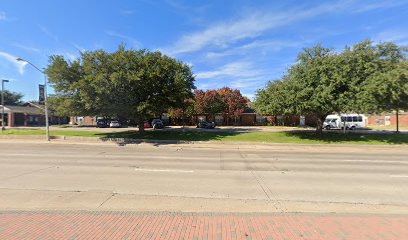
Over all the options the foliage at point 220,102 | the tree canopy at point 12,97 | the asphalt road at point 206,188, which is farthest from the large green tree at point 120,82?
the tree canopy at point 12,97

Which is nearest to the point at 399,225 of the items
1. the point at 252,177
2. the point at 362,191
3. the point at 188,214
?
the point at 362,191

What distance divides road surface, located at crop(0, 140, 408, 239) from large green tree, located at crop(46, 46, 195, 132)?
12131 mm

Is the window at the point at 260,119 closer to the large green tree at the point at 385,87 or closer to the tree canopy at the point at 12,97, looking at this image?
the large green tree at the point at 385,87

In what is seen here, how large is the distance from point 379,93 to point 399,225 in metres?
17.7

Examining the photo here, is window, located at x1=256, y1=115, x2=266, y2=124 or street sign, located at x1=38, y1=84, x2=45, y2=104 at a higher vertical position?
street sign, located at x1=38, y1=84, x2=45, y2=104

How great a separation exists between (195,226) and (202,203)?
58.3 inches

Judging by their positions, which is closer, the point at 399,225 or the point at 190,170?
the point at 399,225

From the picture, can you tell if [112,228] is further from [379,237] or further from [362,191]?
[362,191]

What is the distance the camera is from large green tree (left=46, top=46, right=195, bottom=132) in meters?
21.1

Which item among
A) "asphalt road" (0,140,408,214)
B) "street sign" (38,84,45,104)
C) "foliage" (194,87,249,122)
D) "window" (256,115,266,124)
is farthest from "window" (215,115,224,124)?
"asphalt road" (0,140,408,214)

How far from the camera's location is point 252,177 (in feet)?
28.7

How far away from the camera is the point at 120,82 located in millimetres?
20875

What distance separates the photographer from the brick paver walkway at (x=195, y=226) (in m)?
4.05

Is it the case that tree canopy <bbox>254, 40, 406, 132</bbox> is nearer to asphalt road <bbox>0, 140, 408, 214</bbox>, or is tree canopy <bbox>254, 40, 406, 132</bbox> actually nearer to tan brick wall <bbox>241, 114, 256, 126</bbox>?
asphalt road <bbox>0, 140, 408, 214</bbox>
